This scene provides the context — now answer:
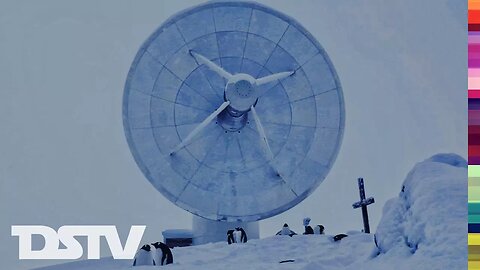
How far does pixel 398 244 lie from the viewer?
7.45 m

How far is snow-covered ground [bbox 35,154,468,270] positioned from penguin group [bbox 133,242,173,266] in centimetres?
11

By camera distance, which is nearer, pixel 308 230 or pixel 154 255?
pixel 154 255

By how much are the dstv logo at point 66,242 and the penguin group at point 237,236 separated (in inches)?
71.8

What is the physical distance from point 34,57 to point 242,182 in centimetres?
283

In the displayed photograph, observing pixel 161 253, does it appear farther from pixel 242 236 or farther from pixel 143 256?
pixel 242 236

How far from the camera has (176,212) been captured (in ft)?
27.2

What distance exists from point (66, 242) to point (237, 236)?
235 centimetres

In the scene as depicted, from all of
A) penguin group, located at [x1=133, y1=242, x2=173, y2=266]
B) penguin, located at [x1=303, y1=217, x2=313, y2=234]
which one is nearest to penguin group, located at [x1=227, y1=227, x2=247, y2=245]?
penguin, located at [x1=303, y1=217, x2=313, y2=234]

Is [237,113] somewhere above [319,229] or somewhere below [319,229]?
above

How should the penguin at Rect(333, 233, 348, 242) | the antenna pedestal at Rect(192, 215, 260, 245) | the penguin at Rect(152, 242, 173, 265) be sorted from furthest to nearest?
the antenna pedestal at Rect(192, 215, 260, 245)
the penguin at Rect(333, 233, 348, 242)
the penguin at Rect(152, 242, 173, 265)

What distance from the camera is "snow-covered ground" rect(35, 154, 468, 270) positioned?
704 centimetres

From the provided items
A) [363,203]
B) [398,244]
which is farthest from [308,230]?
[398,244]

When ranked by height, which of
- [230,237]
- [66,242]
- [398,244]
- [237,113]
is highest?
[237,113]

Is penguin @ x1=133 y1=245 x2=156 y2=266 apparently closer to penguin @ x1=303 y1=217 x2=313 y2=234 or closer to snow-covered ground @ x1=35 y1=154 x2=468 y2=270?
snow-covered ground @ x1=35 y1=154 x2=468 y2=270
